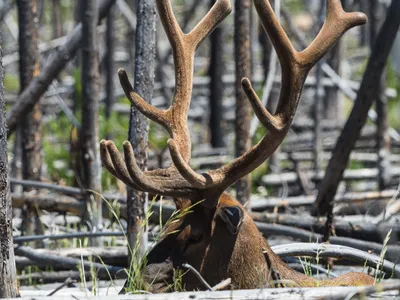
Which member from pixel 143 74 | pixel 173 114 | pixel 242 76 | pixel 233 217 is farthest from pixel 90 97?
pixel 233 217

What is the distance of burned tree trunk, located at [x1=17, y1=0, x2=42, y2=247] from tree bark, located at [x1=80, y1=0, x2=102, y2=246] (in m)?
0.96

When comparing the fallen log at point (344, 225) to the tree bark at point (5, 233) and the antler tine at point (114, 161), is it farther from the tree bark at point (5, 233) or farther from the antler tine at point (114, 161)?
the tree bark at point (5, 233)

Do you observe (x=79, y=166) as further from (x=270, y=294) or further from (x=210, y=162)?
(x=270, y=294)

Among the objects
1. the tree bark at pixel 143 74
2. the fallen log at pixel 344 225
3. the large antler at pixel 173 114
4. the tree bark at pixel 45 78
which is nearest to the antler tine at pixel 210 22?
the large antler at pixel 173 114

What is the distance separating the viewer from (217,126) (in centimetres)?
1396

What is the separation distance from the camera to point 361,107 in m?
7.49

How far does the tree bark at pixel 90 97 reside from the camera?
767 cm

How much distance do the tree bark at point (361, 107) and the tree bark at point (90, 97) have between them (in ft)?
6.71

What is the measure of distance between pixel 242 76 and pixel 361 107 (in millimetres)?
1148

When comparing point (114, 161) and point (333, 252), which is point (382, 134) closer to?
point (333, 252)

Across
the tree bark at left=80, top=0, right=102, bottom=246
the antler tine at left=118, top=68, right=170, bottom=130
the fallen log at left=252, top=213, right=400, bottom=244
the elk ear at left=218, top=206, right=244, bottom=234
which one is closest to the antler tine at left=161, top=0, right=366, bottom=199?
the elk ear at left=218, top=206, right=244, bottom=234

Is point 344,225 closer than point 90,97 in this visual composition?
Yes

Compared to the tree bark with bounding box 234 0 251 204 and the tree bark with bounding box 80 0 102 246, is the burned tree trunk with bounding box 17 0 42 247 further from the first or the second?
the tree bark with bounding box 234 0 251 204

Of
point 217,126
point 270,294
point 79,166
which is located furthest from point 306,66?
point 217,126
